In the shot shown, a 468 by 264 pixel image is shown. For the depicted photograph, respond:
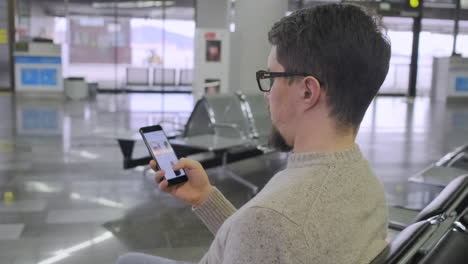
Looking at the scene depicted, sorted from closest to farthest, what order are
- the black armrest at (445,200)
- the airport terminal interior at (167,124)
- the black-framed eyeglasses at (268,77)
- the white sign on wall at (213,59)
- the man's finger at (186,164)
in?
1. the black-framed eyeglasses at (268,77)
2. the man's finger at (186,164)
3. the black armrest at (445,200)
4. the airport terminal interior at (167,124)
5. the white sign on wall at (213,59)

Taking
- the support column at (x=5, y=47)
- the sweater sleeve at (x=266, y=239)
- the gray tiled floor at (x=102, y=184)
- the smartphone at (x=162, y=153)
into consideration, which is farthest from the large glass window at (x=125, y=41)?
the sweater sleeve at (x=266, y=239)

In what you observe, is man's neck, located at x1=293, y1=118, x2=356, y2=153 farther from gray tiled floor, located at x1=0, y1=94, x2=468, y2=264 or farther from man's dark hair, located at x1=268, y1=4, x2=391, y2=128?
gray tiled floor, located at x1=0, y1=94, x2=468, y2=264

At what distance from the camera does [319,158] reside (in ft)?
3.54

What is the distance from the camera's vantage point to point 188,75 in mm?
18281

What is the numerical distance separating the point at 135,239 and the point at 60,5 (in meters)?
14.4

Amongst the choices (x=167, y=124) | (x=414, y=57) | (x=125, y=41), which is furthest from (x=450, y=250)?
(x=414, y=57)

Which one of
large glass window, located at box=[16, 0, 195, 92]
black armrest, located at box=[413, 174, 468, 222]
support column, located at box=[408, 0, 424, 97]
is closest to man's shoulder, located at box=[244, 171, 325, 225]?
black armrest, located at box=[413, 174, 468, 222]

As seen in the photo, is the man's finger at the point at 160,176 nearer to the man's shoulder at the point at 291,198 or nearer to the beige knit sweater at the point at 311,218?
the beige knit sweater at the point at 311,218

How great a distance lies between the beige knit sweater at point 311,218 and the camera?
37.9 inches

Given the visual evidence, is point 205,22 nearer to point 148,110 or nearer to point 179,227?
point 148,110

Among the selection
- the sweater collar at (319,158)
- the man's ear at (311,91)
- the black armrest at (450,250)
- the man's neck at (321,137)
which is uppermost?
the man's ear at (311,91)

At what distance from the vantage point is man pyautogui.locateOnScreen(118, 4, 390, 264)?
0.97 metres

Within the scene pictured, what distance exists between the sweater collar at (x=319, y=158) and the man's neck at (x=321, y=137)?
1cm

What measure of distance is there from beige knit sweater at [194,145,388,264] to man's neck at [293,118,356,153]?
18 millimetres
